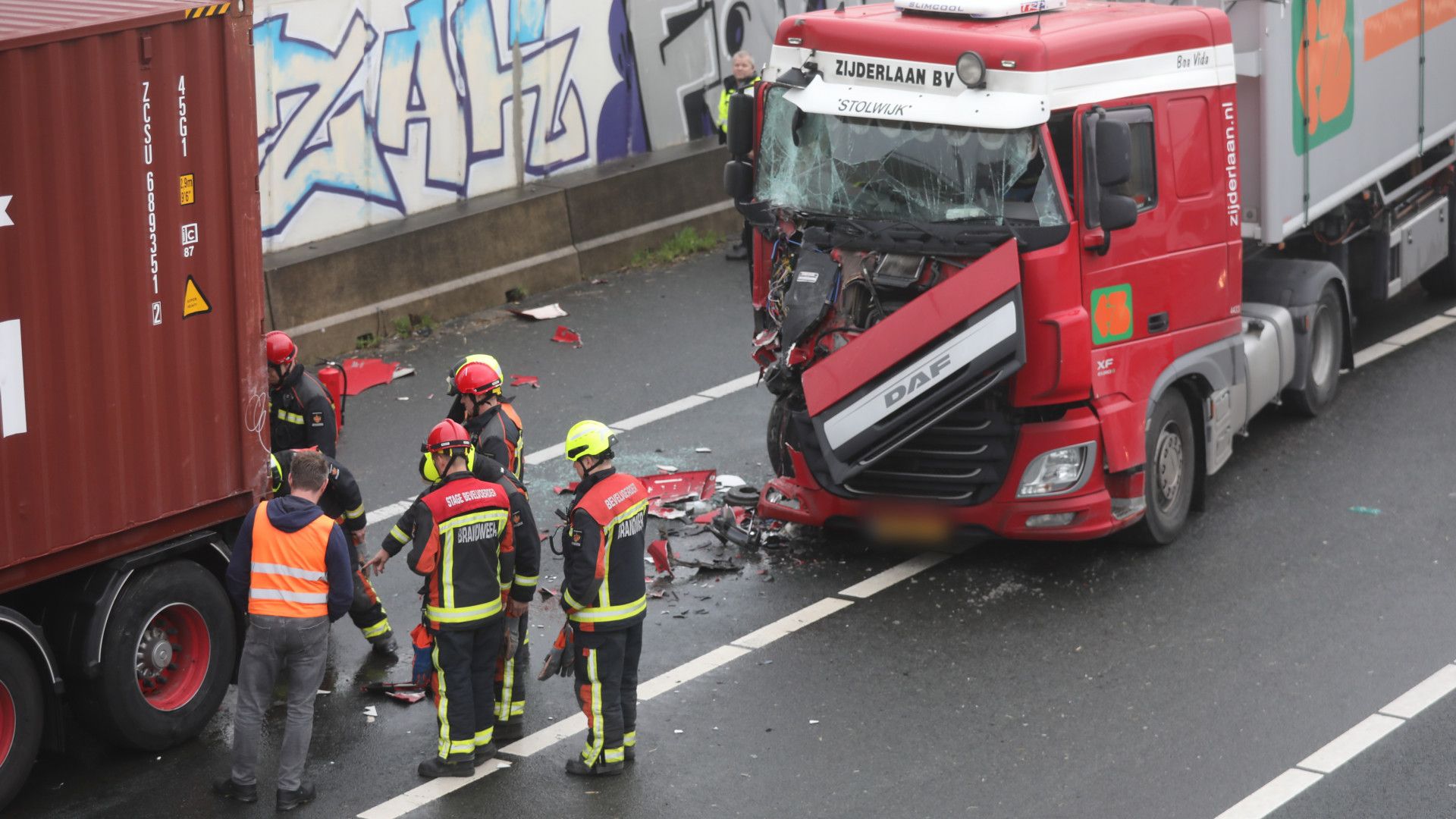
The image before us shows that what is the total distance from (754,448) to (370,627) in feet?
12.2

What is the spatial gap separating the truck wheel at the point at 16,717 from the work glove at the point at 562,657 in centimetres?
213

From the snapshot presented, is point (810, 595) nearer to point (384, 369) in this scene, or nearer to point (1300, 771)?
point (1300, 771)

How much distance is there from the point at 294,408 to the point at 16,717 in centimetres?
236

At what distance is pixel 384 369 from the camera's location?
14047mm

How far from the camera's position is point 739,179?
35.2 ft

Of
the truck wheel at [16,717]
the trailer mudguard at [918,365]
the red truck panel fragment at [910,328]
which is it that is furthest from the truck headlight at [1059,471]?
the truck wheel at [16,717]

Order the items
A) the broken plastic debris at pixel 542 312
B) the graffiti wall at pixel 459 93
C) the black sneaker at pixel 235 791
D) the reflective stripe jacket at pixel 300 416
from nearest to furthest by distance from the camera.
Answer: the black sneaker at pixel 235 791 → the reflective stripe jacket at pixel 300 416 → the graffiti wall at pixel 459 93 → the broken plastic debris at pixel 542 312

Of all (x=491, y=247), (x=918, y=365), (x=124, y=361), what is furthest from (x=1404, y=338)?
(x=124, y=361)

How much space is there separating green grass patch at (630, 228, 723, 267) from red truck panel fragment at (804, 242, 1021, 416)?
747 cm

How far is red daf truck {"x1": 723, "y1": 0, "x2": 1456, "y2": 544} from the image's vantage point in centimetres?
959

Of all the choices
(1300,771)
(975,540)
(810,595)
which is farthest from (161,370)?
(1300,771)

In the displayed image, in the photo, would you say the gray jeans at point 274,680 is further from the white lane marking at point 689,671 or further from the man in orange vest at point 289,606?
the white lane marking at point 689,671

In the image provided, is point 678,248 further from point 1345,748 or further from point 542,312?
point 1345,748

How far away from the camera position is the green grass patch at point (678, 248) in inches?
671
